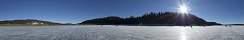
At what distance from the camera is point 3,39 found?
33156mm
